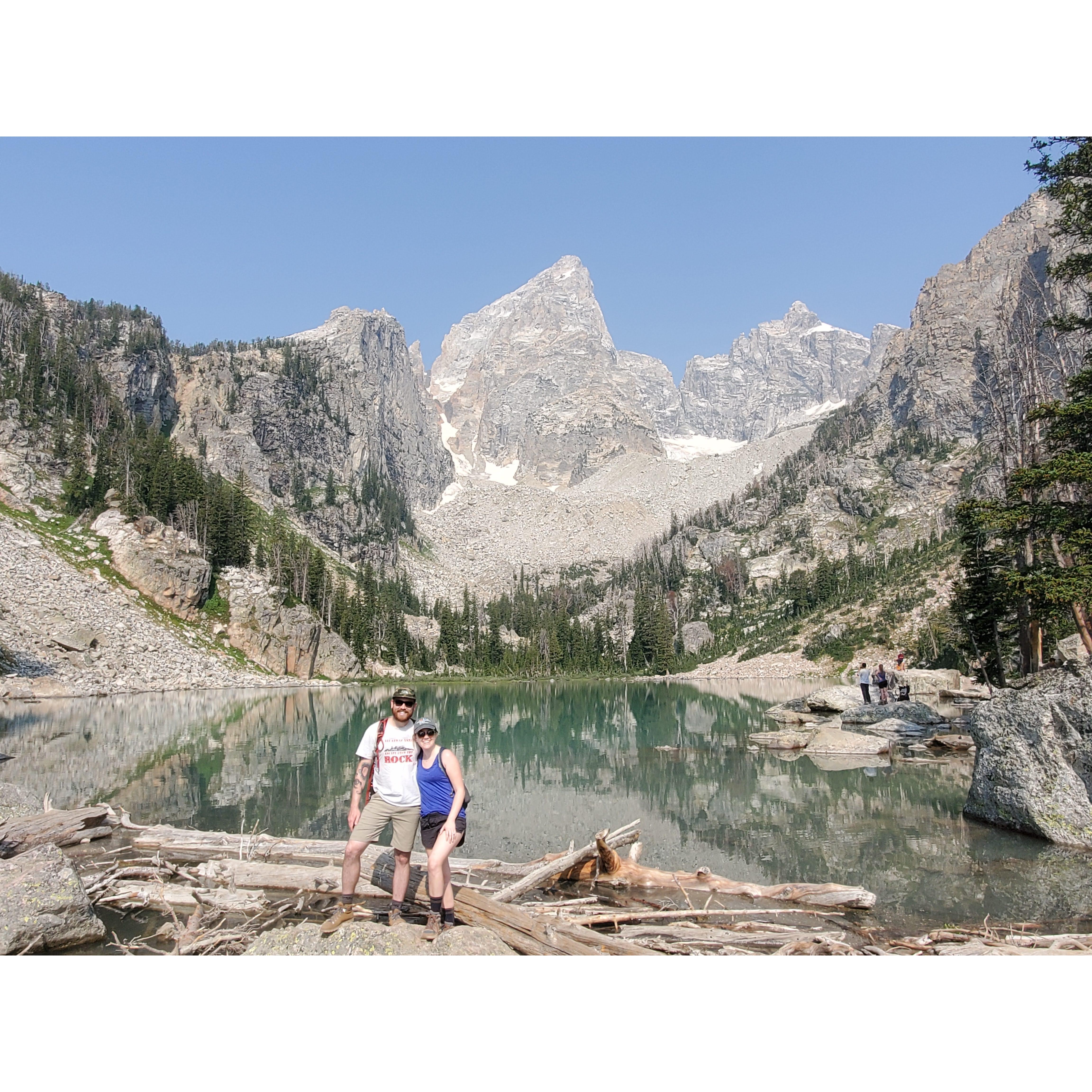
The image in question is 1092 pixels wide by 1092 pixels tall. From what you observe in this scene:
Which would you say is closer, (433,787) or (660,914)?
(433,787)

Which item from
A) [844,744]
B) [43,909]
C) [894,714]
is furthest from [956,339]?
[43,909]

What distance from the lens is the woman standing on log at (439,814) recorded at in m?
6.99

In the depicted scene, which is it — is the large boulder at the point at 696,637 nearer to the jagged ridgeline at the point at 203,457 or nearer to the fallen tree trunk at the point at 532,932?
the jagged ridgeline at the point at 203,457

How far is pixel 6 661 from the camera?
47938 millimetres

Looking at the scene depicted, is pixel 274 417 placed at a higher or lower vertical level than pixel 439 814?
higher

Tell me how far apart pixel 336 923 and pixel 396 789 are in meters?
1.43

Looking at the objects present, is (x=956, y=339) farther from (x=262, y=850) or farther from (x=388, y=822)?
(x=388, y=822)

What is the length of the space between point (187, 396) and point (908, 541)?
484 ft

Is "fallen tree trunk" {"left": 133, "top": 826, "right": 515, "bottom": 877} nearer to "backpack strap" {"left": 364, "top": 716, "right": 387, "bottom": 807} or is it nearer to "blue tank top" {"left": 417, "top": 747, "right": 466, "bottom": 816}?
"backpack strap" {"left": 364, "top": 716, "right": 387, "bottom": 807}

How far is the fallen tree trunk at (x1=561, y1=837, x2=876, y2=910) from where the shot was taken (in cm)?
923

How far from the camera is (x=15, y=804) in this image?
1306 cm

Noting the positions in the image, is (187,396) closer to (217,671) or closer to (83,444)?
(83,444)

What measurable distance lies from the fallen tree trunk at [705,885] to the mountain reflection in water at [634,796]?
1.45ft

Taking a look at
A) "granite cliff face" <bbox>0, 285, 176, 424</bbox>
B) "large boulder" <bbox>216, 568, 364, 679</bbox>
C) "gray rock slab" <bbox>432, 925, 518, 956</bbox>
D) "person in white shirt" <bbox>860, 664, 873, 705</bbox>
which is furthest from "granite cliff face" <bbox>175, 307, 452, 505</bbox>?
"gray rock slab" <bbox>432, 925, 518, 956</bbox>
